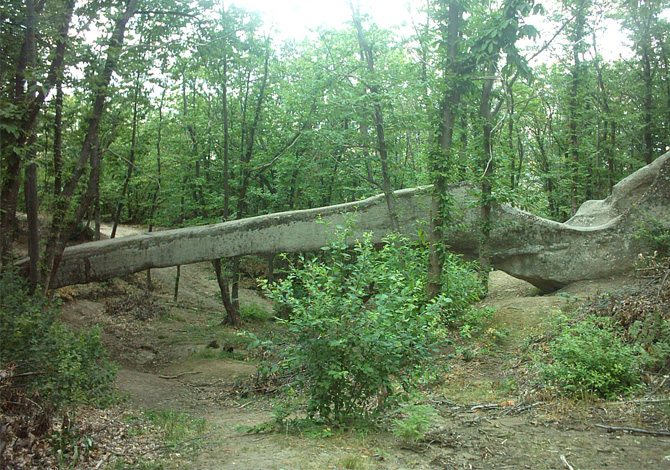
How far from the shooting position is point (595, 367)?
5691 mm

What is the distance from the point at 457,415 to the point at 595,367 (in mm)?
1511

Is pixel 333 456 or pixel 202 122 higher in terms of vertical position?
pixel 202 122

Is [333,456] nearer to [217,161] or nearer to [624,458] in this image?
[624,458]

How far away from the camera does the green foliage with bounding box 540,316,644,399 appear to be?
5543 millimetres

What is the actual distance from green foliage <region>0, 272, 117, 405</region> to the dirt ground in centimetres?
111

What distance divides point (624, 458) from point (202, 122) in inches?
560

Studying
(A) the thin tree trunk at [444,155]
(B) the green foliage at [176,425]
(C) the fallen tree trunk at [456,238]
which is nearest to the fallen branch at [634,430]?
(B) the green foliage at [176,425]

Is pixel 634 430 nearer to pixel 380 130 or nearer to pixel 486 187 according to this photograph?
pixel 486 187

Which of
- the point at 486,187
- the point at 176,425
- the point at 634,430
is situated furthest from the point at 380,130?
the point at 634,430

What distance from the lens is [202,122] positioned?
16047 millimetres

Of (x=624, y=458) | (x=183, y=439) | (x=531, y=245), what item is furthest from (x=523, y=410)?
(x=531, y=245)

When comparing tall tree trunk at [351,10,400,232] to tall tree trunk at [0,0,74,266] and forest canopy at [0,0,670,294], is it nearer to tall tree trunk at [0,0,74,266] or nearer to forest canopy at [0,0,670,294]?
forest canopy at [0,0,670,294]

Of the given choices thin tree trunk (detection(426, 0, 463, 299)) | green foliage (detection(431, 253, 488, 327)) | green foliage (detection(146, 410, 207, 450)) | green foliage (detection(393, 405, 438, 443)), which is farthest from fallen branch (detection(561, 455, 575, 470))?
thin tree trunk (detection(426, 0, 463, 299))

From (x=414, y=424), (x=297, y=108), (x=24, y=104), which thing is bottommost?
(x=414, y=424)
